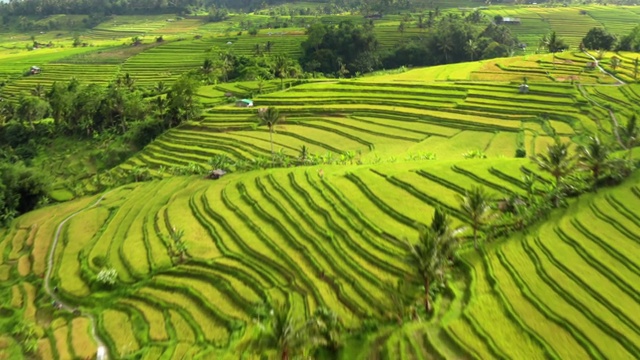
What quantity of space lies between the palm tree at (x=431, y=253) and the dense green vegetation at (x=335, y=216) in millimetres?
81

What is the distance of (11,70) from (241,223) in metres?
68.8

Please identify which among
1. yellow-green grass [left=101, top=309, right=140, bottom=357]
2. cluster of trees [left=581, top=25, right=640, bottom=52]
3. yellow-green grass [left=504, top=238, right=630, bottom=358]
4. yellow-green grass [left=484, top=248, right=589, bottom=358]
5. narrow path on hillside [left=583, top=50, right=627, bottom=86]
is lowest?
yellow-green grass [left=101, top=309, right=140, bottom=357]

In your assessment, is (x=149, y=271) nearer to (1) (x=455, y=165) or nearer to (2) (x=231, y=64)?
(1) (x=455, y=165)

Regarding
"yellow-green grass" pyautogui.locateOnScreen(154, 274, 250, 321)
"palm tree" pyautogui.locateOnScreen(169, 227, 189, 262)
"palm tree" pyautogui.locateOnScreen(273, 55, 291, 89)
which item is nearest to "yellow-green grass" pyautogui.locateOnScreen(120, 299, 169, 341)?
"yellow-green grass" pyautogui.locateOnScreen(154, 274, 250, 321)

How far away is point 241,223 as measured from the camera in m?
26.6

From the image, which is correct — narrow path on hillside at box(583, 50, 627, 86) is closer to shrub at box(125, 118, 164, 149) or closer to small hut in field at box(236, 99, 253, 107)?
small hut in field at box(236, 99, 253, 107)

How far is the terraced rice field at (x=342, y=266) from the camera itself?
16.2 m

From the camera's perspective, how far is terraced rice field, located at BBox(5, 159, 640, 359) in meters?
16.2

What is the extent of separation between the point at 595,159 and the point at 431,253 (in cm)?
1261

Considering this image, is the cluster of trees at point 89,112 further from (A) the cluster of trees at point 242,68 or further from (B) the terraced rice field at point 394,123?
(A) the cluster of trees at point 242,68

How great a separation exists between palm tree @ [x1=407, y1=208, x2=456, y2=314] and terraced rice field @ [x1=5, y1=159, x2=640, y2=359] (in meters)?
1.28

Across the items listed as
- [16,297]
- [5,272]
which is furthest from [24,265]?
[16,297]

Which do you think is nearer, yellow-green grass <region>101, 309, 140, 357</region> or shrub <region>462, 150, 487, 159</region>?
yellow-green grass <region>101, 309, 140, 357</region>

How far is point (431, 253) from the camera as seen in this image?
17.0 m
